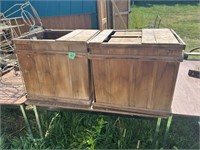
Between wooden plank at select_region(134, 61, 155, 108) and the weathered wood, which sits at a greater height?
the weathered wood

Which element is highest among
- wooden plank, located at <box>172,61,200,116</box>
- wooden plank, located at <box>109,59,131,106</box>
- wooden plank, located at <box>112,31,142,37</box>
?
wooden plank, located at <box>112,31,142,37</box>

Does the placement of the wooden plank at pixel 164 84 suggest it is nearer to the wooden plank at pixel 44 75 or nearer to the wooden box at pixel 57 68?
the wooden box at pixel 57 68

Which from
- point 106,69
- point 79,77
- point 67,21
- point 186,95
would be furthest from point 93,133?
point 67,21

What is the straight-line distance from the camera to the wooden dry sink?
1474 millimetres

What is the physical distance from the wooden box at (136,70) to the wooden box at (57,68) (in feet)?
0.31

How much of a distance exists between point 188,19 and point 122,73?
7633 millimetres

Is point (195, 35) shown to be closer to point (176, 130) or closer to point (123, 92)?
point (176, 130)

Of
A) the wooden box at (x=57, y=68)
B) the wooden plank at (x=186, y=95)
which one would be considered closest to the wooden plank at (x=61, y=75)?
the wooden box at (x=57, y=68)

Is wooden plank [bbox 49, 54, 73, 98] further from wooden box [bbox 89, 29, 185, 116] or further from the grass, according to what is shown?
the grass

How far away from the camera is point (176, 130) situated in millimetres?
2406

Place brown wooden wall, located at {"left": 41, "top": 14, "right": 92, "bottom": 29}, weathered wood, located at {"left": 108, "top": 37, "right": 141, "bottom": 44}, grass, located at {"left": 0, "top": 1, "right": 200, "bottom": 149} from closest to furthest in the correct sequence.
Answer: weathered wood, located at {"left": 108, "top": 37, "right": 141, "bottom": 44}, grass, located at {"left": 0, "top": 1, "right": 200, "bottom": 149}, brown wooden wall, located at {"left": 41, "top": 14, "right": 92, "bottom": 29}

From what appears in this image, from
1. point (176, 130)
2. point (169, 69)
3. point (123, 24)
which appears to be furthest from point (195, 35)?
point (169, 69)

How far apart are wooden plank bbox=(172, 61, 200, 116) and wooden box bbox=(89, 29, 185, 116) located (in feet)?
0.64

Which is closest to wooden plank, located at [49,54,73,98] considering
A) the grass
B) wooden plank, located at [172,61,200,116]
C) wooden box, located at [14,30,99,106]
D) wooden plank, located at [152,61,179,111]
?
wooden box, located at [14,30,99,106]
